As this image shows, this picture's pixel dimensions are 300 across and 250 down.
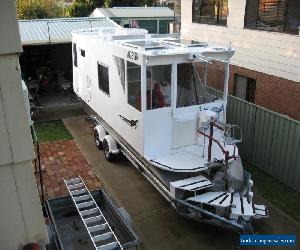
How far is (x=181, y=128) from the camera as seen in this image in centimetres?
808

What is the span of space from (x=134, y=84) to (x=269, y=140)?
13.5 feet

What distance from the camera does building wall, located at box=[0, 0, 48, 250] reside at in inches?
71.4

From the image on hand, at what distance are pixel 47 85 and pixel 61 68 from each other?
2.85 meters

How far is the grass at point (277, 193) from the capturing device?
8164 millimetres

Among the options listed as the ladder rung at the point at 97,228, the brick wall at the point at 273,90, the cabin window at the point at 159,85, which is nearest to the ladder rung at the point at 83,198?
the ladder rung at the point at 97,228

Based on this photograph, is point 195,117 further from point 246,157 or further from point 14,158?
point 14,158

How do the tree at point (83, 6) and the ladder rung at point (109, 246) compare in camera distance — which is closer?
the ladder rung at point (109, 246)

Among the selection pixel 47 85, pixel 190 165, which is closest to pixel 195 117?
pixel 190 165

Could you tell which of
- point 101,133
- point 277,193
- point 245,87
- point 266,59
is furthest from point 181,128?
point 245,87

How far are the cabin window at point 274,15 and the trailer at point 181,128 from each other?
3.04 metres

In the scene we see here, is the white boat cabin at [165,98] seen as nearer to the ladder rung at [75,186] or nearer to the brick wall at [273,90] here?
the brick wall at [273,90]

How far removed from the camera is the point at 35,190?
2090 millimetres

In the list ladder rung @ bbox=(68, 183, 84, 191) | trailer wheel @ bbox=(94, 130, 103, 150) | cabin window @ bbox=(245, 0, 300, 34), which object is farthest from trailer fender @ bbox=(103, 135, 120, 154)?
cabin window @ bbox=(245, 0, 300, 34)

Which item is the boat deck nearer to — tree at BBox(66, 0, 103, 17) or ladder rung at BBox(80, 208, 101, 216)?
ladder rung at BBox(80, 208, 101, 216)
